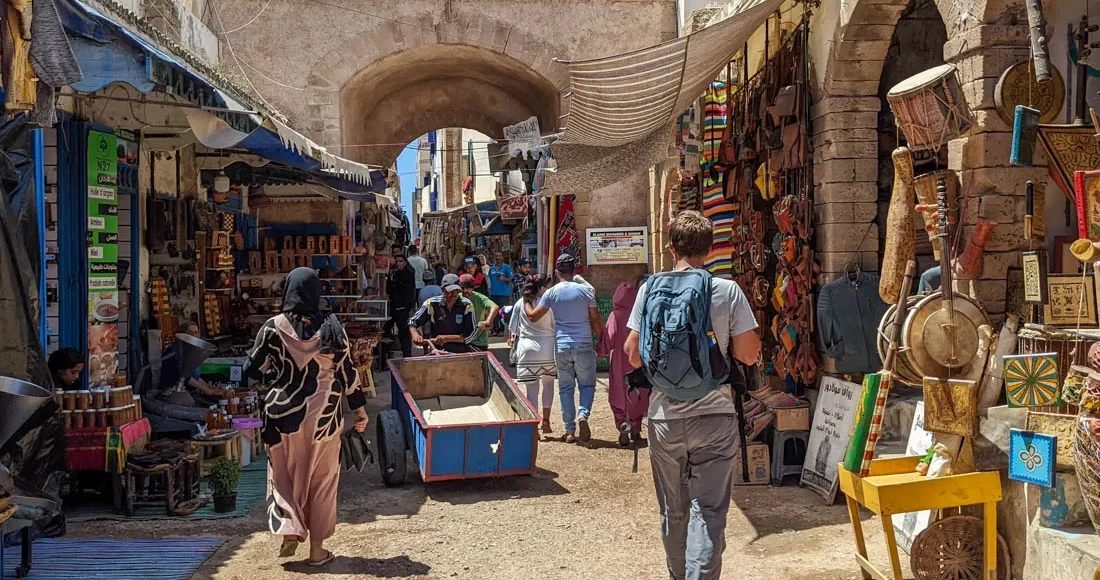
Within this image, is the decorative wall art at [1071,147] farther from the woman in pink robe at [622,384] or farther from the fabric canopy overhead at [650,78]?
the woman in pink robe at [622,384]

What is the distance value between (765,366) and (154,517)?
5.01m

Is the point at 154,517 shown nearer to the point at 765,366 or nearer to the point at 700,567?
the point at 700,567

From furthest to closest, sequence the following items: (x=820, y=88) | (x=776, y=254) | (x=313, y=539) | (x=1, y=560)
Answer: (x=776, y=254) < (x=820, y=88) < (x=313, y=539) < (x=1, y=560)

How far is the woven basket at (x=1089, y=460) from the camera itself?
3.33m

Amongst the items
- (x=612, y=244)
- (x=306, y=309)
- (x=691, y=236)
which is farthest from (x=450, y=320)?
(x=612, y=244)

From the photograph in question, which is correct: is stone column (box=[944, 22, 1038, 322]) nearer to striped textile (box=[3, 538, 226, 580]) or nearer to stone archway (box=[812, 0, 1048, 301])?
stone archway (box=[812, 0, 1048, 301])

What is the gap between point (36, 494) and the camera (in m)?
4.70

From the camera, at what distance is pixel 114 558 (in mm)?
5137

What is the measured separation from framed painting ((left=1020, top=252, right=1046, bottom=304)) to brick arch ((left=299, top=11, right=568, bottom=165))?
1040cm

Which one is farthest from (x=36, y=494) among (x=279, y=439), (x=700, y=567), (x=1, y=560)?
(x=700, y=567)

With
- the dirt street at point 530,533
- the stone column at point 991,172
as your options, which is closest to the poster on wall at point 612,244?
the dirt street at point 530,533

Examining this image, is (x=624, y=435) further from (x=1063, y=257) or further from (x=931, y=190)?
(x=931, y=190)

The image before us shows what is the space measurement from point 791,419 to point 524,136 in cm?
824

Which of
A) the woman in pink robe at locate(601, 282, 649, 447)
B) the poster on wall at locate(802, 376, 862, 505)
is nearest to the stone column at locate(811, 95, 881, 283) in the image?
the poster on wall at locate(802, 376, 862, 505)
